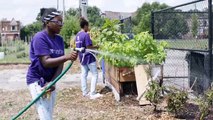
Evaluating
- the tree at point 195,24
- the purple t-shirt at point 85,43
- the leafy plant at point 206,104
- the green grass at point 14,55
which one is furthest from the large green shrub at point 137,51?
the green grass at point 14,55

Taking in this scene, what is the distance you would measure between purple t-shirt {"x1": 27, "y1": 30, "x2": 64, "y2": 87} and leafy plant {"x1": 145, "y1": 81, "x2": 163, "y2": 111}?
2507 millimetres

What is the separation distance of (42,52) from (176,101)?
8.71 ft

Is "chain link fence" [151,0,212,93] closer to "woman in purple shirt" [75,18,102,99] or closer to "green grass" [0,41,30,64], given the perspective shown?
"woman in purple shirt" [75,18,102,99]

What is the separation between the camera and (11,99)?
8.91 m

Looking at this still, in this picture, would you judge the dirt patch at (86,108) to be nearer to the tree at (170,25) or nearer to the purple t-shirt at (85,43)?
the purple t-shirt at (85,43)

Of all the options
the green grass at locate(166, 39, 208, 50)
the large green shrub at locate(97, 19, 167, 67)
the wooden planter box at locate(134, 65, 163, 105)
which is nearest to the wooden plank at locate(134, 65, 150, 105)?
the wooden planter box at locate(134, 65, 163, 105)

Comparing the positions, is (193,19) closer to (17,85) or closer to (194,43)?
(194,43)

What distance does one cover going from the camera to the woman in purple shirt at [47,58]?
13.5 feet

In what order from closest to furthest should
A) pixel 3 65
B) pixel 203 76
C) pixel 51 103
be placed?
pixel 51 103, pixel 203 76, pixel 3 65

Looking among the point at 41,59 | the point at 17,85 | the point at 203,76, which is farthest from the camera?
the point at 17,85

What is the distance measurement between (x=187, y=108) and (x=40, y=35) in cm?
322

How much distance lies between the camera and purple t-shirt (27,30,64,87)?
4125 millimetres

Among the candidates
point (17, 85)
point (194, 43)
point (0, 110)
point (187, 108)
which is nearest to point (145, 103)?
point (187, 108)

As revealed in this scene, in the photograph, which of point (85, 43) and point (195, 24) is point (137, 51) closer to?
point (195, 24)
